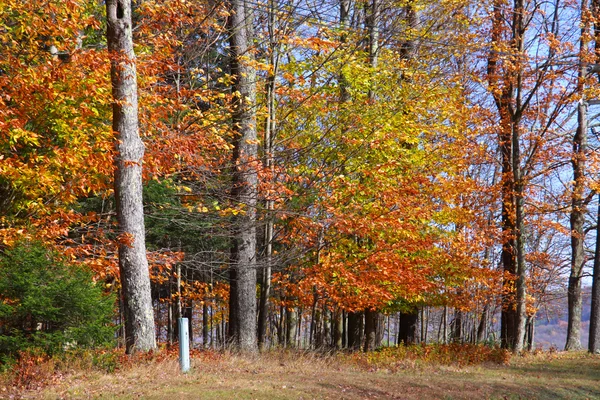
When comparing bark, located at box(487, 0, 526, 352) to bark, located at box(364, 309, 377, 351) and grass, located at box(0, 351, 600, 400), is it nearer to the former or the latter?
grass, located at box(0, 351, 600, 400)

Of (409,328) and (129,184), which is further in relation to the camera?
(409,328)

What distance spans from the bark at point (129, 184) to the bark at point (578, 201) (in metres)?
13.6

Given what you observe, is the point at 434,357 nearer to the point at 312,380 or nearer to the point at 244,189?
the point at 312,380

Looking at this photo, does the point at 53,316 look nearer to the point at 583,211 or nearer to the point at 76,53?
the point at 76,53

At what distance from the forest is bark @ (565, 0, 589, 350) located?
141 millimetres

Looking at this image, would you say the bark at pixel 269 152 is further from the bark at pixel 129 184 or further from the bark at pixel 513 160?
the bark at pixel 513 160

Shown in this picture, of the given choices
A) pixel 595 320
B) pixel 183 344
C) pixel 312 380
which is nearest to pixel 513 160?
pixel 595 320

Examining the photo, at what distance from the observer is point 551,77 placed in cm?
1848

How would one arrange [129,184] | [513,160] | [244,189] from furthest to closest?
1. [513,160]
2. [244,189]
3. [129,184]

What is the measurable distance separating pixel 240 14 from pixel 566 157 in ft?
43.0

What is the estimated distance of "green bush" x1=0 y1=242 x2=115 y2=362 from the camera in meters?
10.6

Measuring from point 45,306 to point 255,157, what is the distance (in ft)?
22.2

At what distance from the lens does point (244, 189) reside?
50.5 feet

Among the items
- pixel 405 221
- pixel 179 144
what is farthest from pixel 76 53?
pixel 405 221
